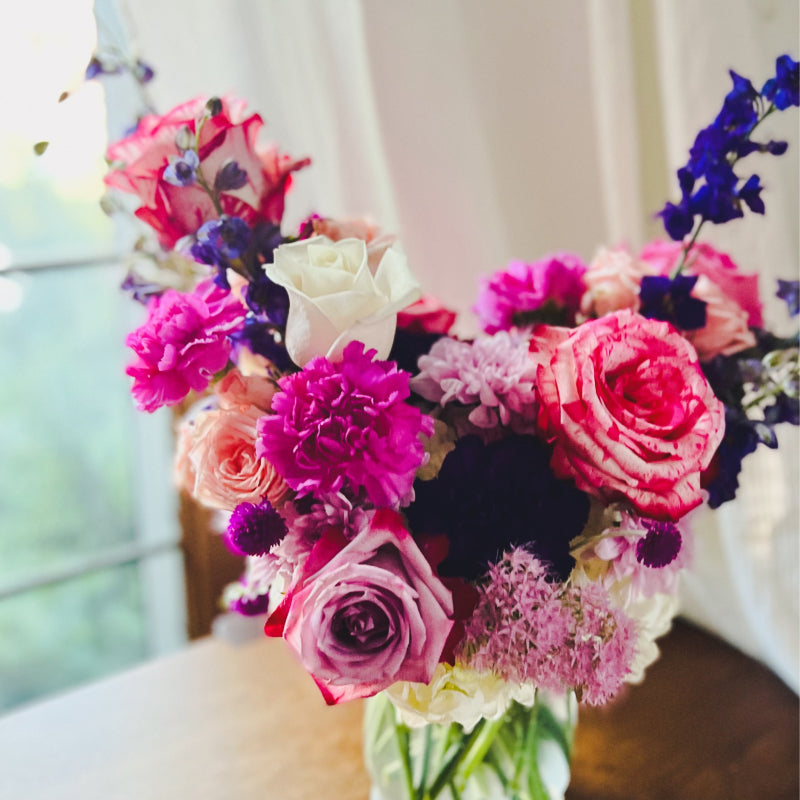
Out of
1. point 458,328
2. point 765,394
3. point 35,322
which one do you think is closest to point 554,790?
point 765,394

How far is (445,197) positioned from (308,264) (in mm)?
Answer: 559

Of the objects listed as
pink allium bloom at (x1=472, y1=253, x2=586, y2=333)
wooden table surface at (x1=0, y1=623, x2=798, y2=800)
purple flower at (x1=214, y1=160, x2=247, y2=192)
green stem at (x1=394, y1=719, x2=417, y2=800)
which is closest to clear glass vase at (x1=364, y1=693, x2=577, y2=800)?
green stem at (x1=394, y1=719, x2=417, y2=800)

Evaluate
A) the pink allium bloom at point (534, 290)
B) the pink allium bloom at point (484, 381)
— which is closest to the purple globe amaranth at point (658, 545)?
the pink allium bloom at point (484, 381)

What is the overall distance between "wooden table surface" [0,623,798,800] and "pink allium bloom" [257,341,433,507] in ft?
1.51

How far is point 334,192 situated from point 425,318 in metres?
0.42

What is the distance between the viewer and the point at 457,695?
0.52m

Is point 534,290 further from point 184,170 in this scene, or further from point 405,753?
point 405,753

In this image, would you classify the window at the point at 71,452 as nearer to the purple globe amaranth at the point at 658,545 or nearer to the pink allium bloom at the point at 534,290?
the pink allium bloom at the point at 534,290

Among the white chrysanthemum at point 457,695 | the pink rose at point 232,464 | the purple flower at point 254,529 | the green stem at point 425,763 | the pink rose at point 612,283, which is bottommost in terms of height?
the green stem at point 425,763

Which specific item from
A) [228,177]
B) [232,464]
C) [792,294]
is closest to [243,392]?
[232,464]

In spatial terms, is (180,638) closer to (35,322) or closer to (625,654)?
(35,322)

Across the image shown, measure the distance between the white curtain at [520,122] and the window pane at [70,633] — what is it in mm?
743

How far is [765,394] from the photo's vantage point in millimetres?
612

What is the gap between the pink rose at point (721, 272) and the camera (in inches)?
26.2
